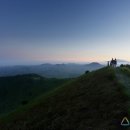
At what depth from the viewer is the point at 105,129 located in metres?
22.8

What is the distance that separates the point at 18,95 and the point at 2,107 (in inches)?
1225

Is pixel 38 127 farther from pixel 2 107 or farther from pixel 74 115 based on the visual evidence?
pixel 2 107

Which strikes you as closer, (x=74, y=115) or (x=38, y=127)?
(x=74, y=115)

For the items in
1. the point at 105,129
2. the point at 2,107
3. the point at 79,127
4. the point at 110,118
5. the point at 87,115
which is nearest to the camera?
the point at 105,129

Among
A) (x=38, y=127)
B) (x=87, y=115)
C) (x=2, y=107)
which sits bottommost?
(x=2, y=107)

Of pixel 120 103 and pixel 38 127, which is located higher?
pixel 120 103

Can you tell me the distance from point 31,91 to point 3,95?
21277 millimetres

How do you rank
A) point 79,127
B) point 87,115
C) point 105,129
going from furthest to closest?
point 87,115 < point 79,127 < point 105,129

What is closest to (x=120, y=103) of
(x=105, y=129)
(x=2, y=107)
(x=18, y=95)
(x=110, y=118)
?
(x=110, y=118)

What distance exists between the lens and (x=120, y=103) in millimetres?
28234

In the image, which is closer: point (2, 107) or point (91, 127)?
point (91, 127)

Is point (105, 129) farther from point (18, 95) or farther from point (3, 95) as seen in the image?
point (3, 95)

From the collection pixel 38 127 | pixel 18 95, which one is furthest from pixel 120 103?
pixel 18 95

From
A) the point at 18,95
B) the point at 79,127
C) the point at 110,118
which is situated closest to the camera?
the point at 110,118
